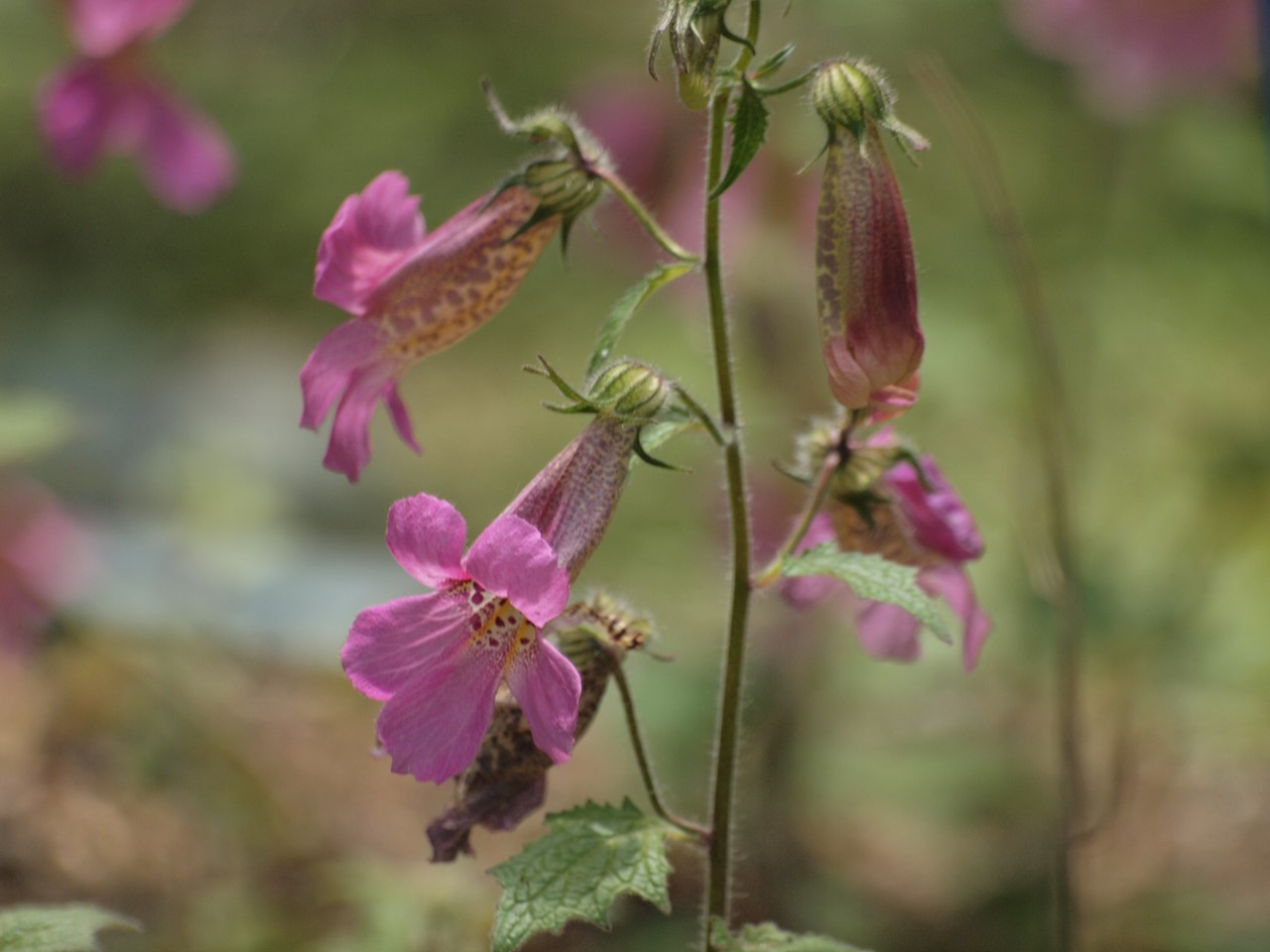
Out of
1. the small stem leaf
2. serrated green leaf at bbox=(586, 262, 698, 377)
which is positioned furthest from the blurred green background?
the small stem leaf

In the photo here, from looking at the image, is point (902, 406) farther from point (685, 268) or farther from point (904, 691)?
point (904, 691)

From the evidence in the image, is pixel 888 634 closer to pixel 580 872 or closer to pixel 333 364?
pixel 580 872

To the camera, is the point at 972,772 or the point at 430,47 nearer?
the point at 972,772

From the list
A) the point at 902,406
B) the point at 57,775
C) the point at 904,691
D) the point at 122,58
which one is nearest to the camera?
the point at 902,406

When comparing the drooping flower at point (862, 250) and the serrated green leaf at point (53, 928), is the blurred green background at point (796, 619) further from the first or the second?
the serrated green leaf at point (53, 928)

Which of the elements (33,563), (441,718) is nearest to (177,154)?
(33,563)

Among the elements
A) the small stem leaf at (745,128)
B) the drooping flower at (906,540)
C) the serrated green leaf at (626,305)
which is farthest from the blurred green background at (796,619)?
the small stem leaf at (745,128)

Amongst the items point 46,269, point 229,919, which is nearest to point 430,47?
point 46,269
